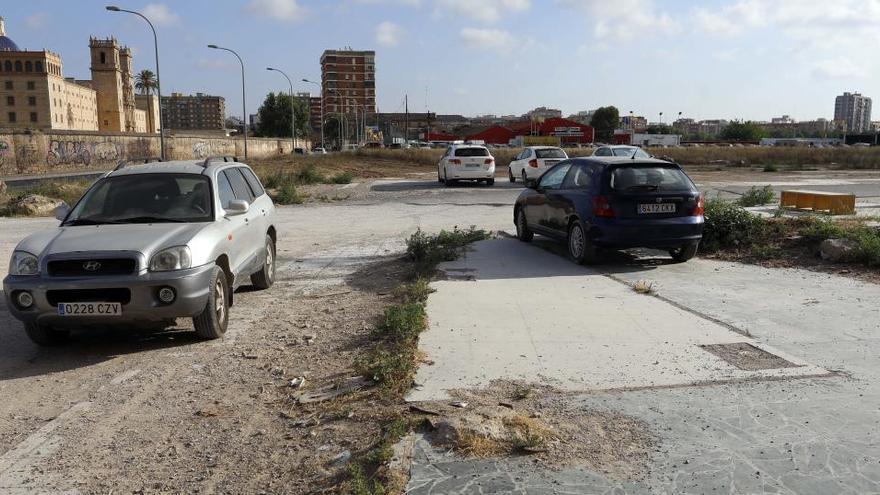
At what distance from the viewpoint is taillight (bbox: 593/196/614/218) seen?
9.36 meters

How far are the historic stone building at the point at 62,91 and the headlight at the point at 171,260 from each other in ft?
342

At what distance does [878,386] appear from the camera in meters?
4.70

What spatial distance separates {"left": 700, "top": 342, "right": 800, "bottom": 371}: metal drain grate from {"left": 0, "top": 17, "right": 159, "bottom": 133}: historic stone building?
107344 mm

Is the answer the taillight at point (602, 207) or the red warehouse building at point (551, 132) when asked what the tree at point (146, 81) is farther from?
the taillight at point (602, 207)

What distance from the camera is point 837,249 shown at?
9.32 meters

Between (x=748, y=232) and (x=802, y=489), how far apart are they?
26.6ft

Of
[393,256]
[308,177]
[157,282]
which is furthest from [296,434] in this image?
[308,177]

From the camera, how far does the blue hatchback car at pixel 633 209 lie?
933 cm

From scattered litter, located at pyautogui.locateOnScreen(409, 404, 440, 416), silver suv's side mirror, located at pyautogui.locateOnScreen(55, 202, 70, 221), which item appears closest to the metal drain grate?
scattered litter, located at pyautogui.locateOnScreen(409, 404, 440, 416)

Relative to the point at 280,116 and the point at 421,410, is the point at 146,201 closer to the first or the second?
the point at 421,410

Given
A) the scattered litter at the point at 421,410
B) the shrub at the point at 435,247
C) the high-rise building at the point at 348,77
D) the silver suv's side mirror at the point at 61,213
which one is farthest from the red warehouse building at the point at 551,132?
the scattered litter at the point at 421,410

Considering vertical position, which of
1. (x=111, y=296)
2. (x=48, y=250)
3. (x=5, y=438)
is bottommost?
(x=5, y=438)

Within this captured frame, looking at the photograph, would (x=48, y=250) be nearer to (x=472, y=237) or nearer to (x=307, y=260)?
(x=307, y=260)

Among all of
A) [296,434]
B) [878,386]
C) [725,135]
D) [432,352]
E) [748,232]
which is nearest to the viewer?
[296,434]
